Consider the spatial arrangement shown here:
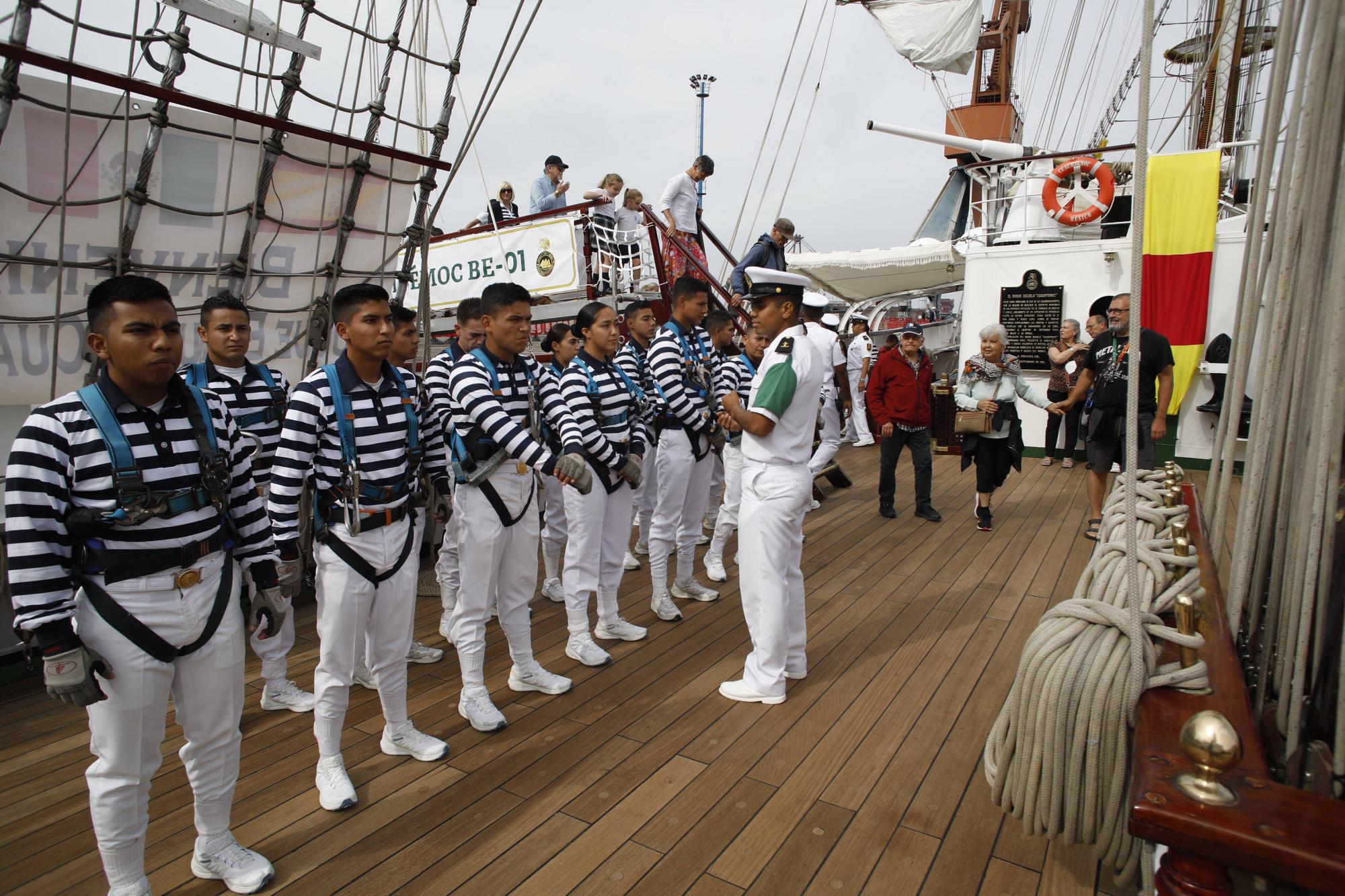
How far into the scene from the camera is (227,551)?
2.26 m

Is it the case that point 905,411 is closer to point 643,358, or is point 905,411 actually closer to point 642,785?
point 643,358

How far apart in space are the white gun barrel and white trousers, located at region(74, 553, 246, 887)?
1146 centimetres

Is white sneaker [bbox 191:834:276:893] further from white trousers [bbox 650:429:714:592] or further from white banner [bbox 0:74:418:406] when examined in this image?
white trousers [bbox 650:429:714:592]

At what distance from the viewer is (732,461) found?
16.6 feet

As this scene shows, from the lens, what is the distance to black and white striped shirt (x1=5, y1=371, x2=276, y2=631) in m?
1.85

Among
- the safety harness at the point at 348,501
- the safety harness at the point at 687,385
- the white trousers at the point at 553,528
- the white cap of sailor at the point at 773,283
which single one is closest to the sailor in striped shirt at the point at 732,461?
the safety harness at the point at 687,385

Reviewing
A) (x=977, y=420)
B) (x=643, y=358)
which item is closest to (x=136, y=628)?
(x=643, y=358)

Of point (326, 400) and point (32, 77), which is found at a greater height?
point (32, 77)

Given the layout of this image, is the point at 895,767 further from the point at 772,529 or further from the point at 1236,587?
the point at 1236,587

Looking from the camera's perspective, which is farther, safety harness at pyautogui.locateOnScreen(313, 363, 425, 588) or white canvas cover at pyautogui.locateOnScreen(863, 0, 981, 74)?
white canvas cover at pyautogui.locateOnScreen(863, 0, 981, 74)

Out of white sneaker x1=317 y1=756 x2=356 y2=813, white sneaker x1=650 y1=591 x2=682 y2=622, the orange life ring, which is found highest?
the orange life ring

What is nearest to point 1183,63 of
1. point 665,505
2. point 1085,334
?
point 1085,334

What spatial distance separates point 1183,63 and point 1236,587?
72.6ft

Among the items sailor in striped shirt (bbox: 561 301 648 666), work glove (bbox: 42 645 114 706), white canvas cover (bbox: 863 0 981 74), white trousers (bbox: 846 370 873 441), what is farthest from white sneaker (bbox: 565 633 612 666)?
white canvas cover (bbox: 863 0 981 74)
